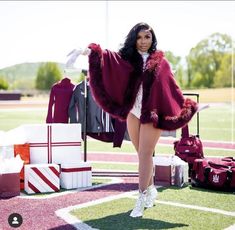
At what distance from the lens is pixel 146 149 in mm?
4250

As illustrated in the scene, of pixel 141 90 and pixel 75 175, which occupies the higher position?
pixel 141 90

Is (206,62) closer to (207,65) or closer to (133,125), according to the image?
(207,65)

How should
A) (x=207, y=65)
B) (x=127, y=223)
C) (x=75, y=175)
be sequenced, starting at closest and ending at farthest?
(x=127, y=223) → (x=75, y=175) → (x=207, y=65)

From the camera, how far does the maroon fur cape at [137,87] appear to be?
4215mm

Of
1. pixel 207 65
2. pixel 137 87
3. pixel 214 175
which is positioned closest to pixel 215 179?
pixel 214 175

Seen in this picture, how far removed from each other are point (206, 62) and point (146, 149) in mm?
77127

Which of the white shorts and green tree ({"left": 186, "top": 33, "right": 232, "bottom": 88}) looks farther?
green tree ({"left": 186, "top": 33, "right": 232, "bottom": 88})

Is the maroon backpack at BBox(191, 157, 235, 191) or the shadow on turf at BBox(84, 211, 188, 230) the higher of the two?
the maroon backpack at BBox(191, 157, 235, 191)

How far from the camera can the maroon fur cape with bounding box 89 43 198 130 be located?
4.21 meters

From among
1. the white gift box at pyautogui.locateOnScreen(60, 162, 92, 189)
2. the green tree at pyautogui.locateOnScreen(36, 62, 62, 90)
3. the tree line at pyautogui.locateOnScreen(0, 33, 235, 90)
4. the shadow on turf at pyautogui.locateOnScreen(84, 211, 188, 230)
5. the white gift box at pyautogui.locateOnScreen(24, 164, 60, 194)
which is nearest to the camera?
the shadow on turf at pyautogui.locateOnScreen(84, 211, 188, 230)

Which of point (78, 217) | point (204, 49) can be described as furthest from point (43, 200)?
point (204, 49)

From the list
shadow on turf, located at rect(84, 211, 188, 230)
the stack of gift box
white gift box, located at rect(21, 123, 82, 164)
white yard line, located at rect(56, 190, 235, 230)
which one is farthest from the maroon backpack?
white gift box, located at rect(21, 123, 82, 164)

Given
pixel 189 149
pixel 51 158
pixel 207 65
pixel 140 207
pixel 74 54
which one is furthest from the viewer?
pixel 207 65

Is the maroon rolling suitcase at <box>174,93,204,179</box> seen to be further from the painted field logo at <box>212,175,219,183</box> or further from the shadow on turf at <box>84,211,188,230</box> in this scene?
the shadow on turf at <box>84,211,188,230</box>
